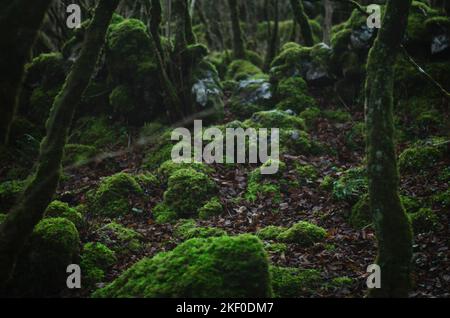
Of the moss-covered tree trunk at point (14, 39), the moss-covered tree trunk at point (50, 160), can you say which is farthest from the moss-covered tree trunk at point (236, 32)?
the moss-covered tree trunk at point (14, 39)

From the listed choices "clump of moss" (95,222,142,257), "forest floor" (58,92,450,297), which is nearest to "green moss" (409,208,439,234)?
"forest floor" (58,92,450,297)

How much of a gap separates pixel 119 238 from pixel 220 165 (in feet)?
13.4

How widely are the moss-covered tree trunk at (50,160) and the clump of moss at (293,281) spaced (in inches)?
143

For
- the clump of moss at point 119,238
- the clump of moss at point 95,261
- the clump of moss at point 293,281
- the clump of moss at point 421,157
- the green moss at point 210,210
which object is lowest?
the clump of moss at point 293,281

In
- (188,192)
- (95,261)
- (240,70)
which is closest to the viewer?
(95,261)

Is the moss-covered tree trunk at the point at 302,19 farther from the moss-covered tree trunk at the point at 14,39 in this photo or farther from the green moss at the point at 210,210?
the moss-covered tree trunk at the point at 14,39

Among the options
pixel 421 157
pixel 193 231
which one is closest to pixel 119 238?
pixel 193 231

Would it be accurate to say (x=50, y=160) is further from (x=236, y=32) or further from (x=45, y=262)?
(x=236, y=32)

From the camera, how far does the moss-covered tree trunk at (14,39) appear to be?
5.50 m

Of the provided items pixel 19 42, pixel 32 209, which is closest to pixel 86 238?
pixel 32 209

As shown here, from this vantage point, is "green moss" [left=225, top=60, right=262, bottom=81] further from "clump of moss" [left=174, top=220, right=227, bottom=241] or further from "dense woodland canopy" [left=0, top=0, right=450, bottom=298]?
"clump of moss" [left=174, top=220, right=227, bottom=241]

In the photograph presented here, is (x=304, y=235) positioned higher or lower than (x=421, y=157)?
lower

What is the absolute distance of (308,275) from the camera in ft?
22.8

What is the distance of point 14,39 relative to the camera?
5547mm
